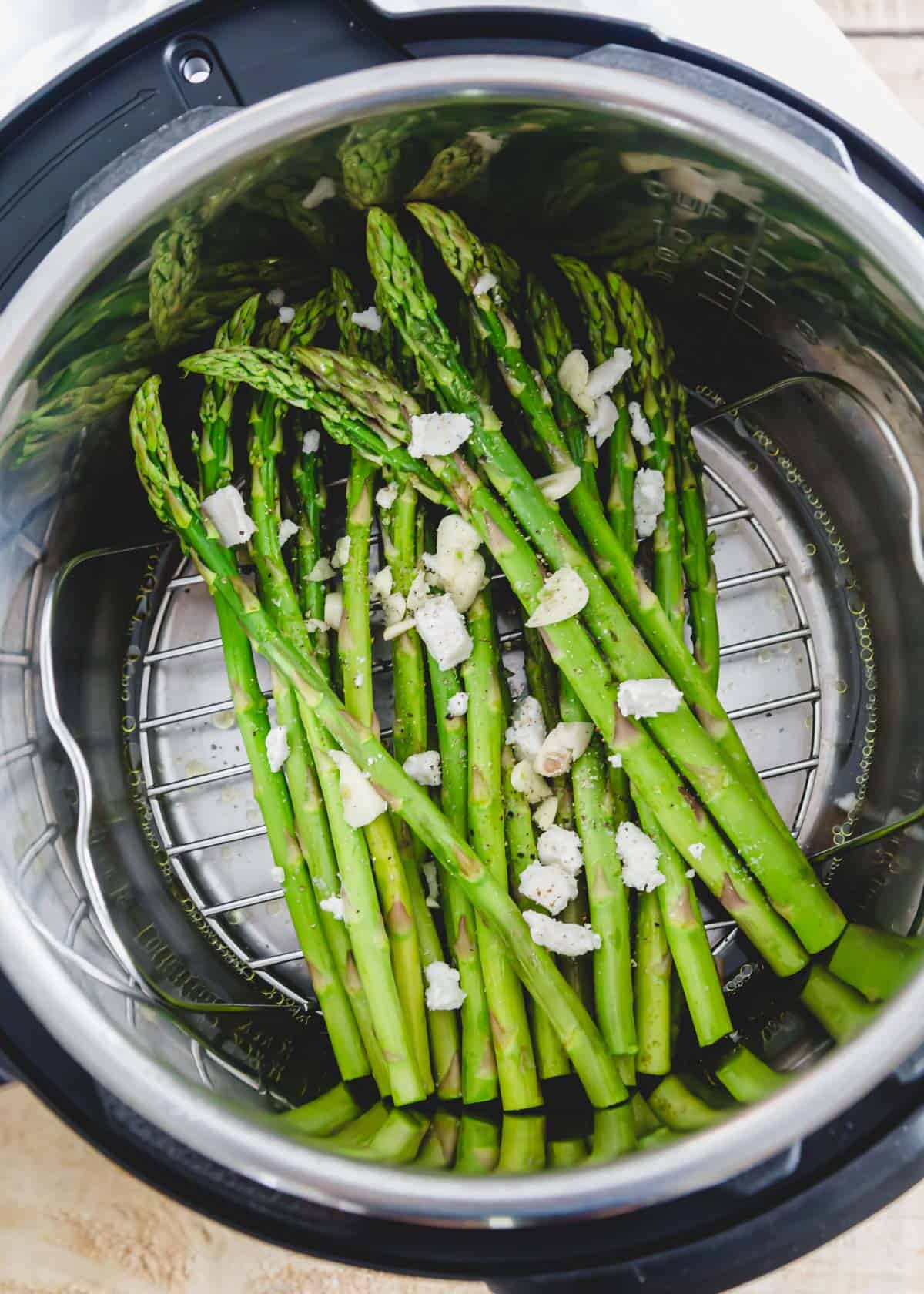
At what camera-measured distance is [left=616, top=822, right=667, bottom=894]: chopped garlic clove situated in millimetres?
894

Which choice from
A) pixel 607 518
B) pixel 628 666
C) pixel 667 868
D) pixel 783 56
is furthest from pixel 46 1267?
pixel 783 56

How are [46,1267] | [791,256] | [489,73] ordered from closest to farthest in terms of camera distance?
[489,73], [791,256], [46,1267]

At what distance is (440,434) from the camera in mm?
A: 886

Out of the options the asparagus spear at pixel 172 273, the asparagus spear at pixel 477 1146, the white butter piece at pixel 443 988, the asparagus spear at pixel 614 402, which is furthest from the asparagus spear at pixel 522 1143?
the asparagus spear at pixel 172 273

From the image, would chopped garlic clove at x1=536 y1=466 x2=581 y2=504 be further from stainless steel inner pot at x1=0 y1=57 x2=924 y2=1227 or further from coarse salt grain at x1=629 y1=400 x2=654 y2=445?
stainless steel inner pot at x1=0 y1=57 x2=924 y2=1227

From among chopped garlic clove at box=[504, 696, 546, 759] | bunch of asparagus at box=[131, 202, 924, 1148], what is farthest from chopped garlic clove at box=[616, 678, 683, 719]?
chopped garlic clove at box=[504, 696, 546, 759]

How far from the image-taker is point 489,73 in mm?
741

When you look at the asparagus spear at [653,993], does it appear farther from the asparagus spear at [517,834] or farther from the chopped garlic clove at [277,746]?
the chopped garlic clove at [277,746]

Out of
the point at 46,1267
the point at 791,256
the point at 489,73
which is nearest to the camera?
the point at 489,73

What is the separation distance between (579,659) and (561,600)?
6 centimetres

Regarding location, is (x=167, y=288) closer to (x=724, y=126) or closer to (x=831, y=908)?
(x=724, y=126)

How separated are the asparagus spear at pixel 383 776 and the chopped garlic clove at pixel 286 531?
8 centimetres

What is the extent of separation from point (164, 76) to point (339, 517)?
0.49 metres

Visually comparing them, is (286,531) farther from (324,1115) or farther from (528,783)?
(324,1115)
